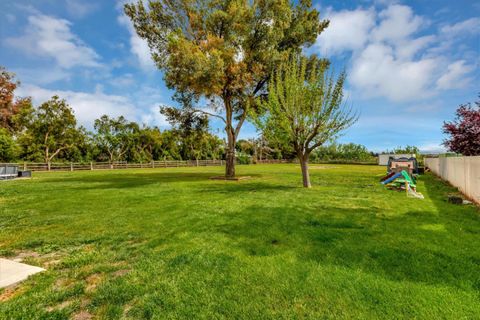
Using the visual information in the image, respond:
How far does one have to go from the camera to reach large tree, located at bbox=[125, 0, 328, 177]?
42.8 ft

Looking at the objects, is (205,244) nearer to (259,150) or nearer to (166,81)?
(166,81)

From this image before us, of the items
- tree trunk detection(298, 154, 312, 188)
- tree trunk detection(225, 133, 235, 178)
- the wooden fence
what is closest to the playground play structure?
tree trunk detection(298, 154, 312, 188)

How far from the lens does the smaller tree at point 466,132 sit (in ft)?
41.3

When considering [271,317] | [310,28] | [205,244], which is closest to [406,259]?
[271,317]

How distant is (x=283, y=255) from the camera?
135 inches

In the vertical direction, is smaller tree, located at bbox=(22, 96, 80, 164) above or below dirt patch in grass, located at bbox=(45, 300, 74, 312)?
above

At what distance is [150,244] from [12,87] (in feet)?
103

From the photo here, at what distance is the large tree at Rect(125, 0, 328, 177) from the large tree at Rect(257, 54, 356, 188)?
318 centimetres

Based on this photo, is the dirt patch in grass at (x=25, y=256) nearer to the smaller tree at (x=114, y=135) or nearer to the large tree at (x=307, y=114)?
the large tree at (x=307, y=114)

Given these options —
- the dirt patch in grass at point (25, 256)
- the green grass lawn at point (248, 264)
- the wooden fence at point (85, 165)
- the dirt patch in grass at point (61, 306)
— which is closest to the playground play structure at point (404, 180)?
the green grass lawn at point (248, 264)

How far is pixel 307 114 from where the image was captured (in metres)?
10.5

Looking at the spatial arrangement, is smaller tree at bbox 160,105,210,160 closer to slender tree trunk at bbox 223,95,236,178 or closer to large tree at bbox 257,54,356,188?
slender tree trunk at bbox 223,95,236,178

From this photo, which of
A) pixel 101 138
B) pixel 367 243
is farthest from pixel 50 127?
pixel 367 243

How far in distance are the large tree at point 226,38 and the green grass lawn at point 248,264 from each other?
9428mm
